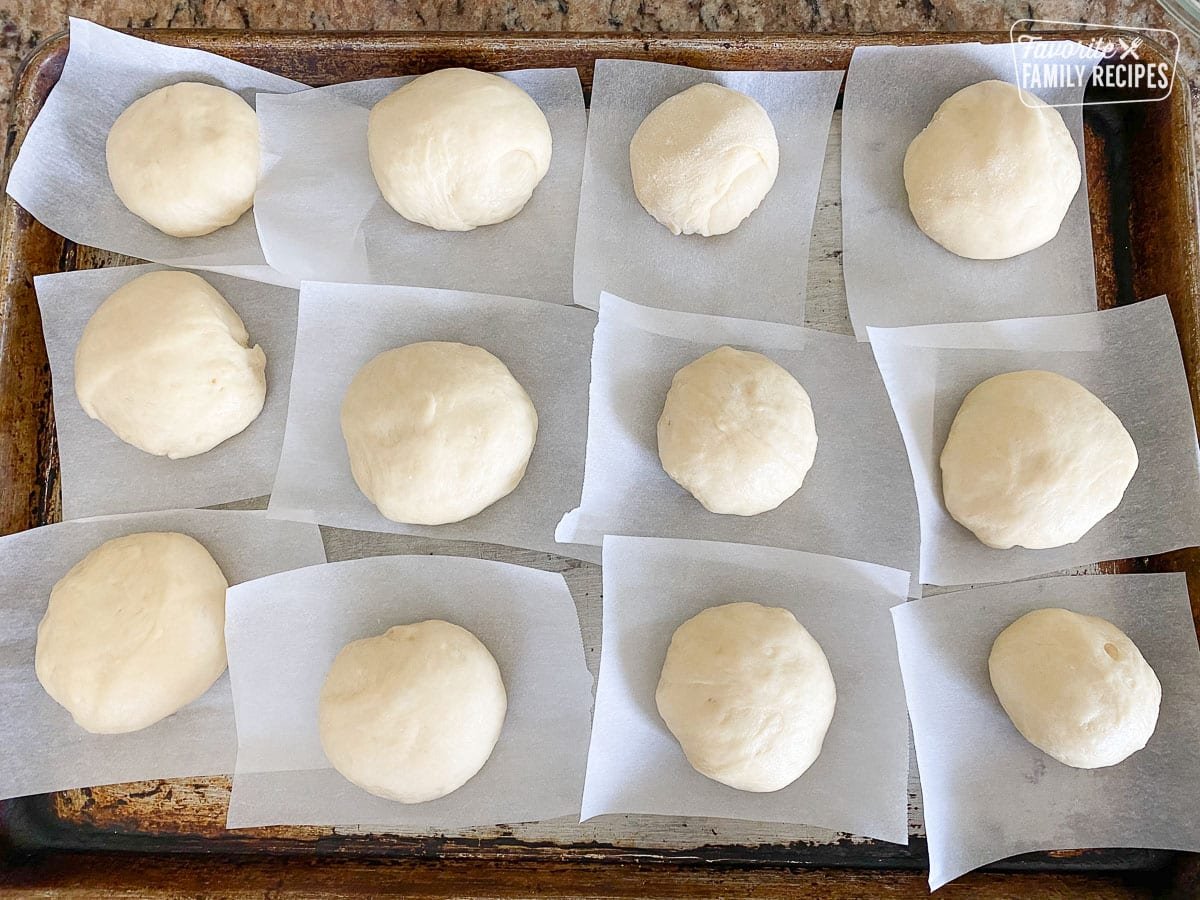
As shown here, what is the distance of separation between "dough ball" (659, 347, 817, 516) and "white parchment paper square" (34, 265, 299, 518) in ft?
3.05

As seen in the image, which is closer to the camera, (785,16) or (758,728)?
(758,728)

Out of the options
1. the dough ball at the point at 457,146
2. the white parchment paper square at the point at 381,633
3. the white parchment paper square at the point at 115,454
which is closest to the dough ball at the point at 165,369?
the white parchment paper square at the point at 115,454

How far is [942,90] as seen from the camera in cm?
200

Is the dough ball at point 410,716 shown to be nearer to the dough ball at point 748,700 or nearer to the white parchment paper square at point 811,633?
the white parchment paper square at point 811,633

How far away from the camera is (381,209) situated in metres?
2.02

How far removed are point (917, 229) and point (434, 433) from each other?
4.02 ft

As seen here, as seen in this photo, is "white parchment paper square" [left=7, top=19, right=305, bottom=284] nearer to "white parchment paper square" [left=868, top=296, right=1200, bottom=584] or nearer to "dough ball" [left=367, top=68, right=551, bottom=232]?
"dough ball" [left=367, top=68, right=551, bottom=232]

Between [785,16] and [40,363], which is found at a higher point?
[785,16]

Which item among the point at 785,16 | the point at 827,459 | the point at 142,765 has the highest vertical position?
the point at 785,16

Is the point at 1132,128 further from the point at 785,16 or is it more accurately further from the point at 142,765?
the point at 142,765

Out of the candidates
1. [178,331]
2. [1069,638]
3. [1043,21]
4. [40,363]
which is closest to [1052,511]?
[1069,638]

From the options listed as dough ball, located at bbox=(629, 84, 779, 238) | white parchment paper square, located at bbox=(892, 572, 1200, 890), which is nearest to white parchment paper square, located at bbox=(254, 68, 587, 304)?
dough ball, located at bbox=(629, 84, 779, 238)

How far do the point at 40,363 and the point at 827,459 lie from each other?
1.84m

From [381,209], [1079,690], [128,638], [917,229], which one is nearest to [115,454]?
[128,638]
